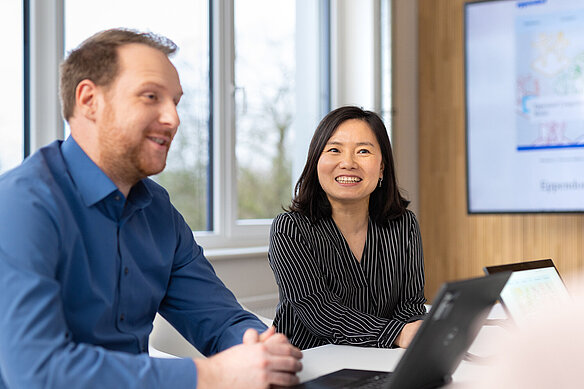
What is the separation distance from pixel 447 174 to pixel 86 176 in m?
3.27

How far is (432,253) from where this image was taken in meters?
4.36

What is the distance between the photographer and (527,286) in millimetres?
1687

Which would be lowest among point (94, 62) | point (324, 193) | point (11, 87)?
point (324, 193)

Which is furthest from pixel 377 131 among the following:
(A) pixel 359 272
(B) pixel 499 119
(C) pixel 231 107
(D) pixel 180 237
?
(B) pixel 499 119

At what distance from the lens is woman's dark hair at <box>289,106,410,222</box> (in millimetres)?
2197

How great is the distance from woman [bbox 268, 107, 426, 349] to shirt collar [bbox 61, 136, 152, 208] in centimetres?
74

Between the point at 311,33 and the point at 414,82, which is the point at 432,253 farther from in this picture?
the point at 311,33

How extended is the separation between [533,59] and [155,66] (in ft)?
9.54

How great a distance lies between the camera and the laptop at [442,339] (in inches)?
38.8

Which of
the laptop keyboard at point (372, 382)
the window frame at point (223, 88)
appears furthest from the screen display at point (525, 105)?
the laptop keyboard at point (372, 382)

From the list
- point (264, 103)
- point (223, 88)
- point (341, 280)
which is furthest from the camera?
point (264, 103)

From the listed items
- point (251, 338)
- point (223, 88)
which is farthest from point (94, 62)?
point (223, 88)

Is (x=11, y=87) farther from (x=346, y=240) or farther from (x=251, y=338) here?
(x=251, y=338)

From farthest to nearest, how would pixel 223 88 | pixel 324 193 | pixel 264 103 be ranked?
pixel 264 103 → pixel 223 88 → pixel 324 193
